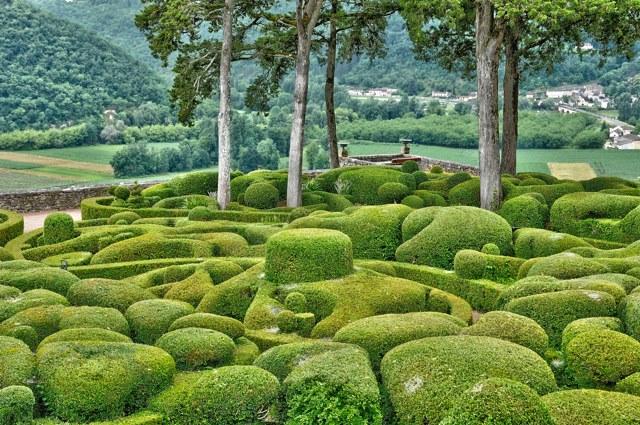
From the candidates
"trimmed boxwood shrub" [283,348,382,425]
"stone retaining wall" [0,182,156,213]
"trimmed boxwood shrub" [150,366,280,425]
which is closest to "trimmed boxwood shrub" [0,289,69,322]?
"trimmed boxwood shrub" [150,366,280,425]

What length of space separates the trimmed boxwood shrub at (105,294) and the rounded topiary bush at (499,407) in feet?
21.6

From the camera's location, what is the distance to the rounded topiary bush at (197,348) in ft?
34.4

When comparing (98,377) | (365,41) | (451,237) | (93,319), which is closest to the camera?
(98,377)

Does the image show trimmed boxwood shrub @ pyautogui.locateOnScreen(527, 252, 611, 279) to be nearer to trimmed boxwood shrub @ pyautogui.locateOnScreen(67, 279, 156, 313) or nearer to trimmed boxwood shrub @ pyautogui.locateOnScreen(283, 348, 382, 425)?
trimmed boxwood shrub @ pyautogui.locateOnScreen(283, 348, 382, 425)

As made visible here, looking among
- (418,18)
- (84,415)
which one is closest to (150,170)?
(418,18)

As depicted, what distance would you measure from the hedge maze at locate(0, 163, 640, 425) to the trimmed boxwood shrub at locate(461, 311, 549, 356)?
1.0 inches

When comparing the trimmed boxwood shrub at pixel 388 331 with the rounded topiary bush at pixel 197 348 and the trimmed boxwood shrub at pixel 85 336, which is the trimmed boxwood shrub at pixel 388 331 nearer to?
the rounded topiary bush at pixel 197 348

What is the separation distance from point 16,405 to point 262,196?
47.3 ft

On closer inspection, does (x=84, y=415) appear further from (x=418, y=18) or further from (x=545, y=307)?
(x=418, y=18)

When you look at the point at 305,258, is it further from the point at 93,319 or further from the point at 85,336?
the point at 85,336

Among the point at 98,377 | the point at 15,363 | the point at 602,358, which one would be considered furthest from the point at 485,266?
the point at 15,363

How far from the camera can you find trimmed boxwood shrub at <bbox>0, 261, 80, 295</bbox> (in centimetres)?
1356

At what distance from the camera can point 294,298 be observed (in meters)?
12.5

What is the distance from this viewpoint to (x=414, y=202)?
65.9 ft
